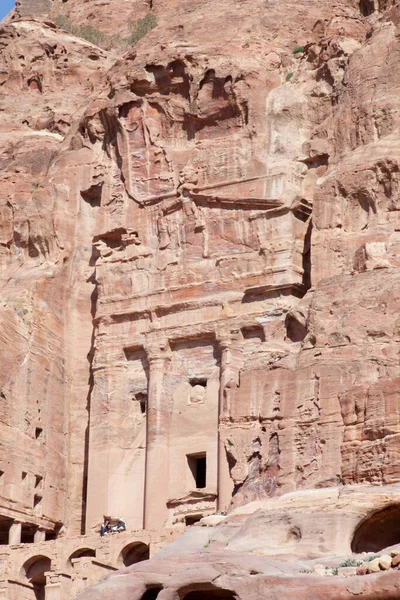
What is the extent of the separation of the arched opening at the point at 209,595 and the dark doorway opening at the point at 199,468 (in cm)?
1604

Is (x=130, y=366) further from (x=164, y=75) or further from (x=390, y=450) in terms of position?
(x=390, y=450)

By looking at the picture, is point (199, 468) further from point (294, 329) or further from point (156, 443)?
point (294, 329)

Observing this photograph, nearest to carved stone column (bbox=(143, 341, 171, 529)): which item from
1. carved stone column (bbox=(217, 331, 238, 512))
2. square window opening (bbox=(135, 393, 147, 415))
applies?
square window opening (bbox=(135, 393, 147, 415))

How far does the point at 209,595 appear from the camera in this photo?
45.8 m

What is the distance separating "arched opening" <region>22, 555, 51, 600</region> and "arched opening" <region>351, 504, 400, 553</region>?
13696 mm

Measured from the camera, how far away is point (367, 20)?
6869 centimetres

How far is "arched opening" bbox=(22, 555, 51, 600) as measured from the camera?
5869 centimetres

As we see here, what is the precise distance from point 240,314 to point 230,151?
6082 mm

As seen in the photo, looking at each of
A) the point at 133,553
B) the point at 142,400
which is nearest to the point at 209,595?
the point at 133,553

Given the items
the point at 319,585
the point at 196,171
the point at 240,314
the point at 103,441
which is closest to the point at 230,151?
the point at 196,171

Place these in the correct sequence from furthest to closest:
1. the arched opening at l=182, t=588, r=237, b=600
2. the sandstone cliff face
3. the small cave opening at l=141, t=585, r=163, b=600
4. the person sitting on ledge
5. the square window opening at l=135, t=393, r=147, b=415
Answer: the square window opening at l=135, t=393, r=147, b=415 → the sandstone cliff face → the person sitting on ledge → the small cave opening at l=141, t=585, r=163, b=600 → the arched opening at l=182, t=588, r=237, b=600

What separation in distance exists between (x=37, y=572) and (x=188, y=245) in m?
12.8

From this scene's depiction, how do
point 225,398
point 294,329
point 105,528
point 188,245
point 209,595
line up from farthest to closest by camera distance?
point 188,245, point 105,528, point 294,329, point 225,398, point 209,595

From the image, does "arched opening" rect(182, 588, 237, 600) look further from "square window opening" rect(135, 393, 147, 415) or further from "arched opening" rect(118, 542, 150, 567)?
"square window opening" rect(135, 393, 147, 415)
